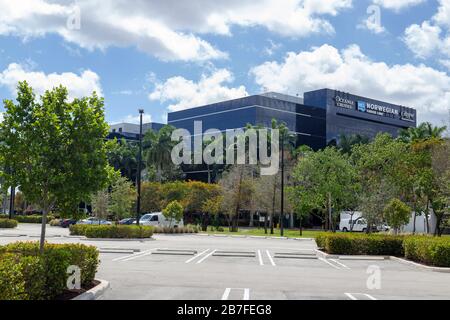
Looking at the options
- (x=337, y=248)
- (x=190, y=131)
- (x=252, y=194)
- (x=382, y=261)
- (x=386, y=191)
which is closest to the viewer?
(x=382, y=261)

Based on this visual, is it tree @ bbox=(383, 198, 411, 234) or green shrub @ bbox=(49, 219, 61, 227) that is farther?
green shrub @ bbox=(49, 219, 61, 227)

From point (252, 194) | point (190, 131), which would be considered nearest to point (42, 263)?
point (252, 194)

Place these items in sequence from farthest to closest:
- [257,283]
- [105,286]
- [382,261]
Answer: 1. [382,261]
2. [257,283]
3. [105,286]

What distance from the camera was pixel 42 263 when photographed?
9938mm

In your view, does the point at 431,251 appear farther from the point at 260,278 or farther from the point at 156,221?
the point at 156,221

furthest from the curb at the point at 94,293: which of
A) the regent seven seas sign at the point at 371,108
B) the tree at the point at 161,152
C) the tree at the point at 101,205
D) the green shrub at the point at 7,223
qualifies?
the regent seven seas sign at the point at 371,108

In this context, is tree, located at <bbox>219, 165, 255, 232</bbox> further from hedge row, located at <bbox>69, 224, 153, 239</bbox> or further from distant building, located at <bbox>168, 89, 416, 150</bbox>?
distant building, located at <bbox>168, 89, 416, 150</bbox>

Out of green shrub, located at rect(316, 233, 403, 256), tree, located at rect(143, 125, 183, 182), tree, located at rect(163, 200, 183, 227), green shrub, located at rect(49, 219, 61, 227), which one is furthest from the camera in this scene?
tree, located at rect(143, 125, 183, 182)

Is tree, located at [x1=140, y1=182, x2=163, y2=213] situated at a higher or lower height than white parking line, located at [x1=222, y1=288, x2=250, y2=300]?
higher

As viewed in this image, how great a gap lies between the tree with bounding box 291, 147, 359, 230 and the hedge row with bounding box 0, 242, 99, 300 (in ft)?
121

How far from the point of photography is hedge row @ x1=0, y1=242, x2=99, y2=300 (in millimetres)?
8250
